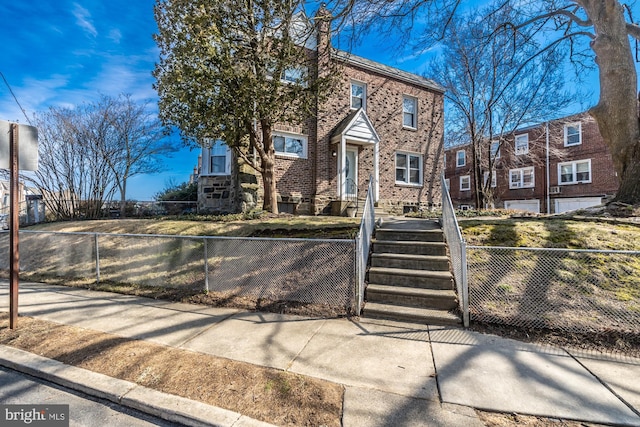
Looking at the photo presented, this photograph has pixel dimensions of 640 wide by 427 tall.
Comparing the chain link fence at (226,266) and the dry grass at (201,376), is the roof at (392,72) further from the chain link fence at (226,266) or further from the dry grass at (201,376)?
the dry grass at (201,376)

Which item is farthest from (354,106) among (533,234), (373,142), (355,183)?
(533,234)

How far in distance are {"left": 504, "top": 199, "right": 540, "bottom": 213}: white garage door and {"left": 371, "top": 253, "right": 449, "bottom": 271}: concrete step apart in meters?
20.1

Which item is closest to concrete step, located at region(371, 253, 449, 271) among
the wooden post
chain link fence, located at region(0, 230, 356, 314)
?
chain link fence, located at region(0, 230, 356, 314)

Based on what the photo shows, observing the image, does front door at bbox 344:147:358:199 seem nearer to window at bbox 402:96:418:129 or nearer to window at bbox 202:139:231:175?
window at bbox 402:96:418:129

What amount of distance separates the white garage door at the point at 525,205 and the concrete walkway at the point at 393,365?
21.5 meters

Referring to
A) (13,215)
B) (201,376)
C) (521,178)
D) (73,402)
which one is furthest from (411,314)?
(521,178)

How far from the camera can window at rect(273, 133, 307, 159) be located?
37.3 feet

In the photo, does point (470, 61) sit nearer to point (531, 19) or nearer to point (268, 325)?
point (531, 19)

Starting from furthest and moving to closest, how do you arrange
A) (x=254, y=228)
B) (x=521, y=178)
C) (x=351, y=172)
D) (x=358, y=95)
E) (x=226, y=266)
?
(x=521, y=178)
(x=358, y=95)
(x=351, y=172)
(x=254, y=228)
(x=226, y=266)

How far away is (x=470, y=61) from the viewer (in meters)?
13.0

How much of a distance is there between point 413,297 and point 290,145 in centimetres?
881

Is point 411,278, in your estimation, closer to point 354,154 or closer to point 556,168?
point 354,154

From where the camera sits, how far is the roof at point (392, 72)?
1315cm

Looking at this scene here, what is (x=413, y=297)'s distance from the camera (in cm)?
432
